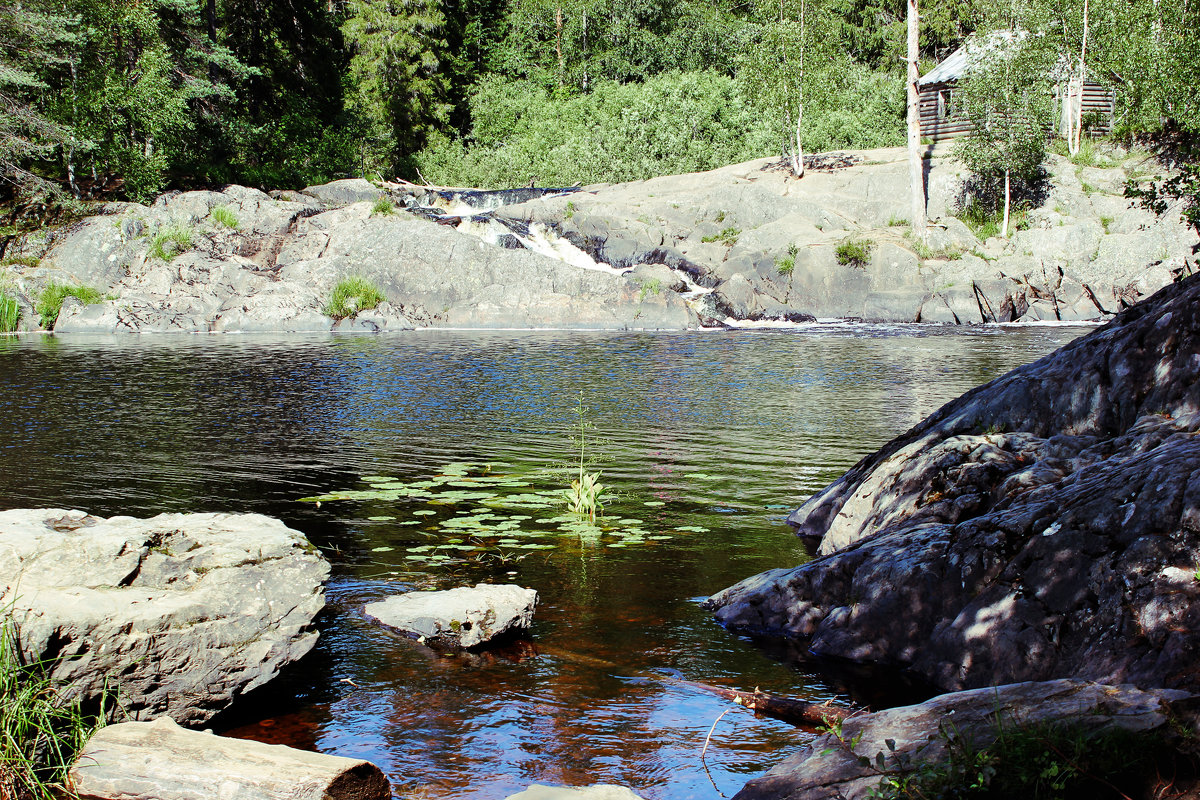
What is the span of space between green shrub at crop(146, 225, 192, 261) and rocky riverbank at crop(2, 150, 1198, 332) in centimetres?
5

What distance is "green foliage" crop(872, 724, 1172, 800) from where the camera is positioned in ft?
11.1

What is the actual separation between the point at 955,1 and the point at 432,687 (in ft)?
205

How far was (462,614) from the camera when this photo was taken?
635 centimetres

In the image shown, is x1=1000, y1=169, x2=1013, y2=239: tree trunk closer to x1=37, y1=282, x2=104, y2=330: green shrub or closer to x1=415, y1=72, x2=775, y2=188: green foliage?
x1=415, y1=72, x2=775, y2=188: green foliage

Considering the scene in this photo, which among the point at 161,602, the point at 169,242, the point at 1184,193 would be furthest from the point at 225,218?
the point at 161,602

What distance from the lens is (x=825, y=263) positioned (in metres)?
33.1

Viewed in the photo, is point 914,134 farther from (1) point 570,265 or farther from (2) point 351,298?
(2) point 351,298

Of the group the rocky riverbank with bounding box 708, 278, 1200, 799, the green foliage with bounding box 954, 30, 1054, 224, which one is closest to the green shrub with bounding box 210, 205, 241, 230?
the green foliage with bounding box 954, 30, 1054, 224

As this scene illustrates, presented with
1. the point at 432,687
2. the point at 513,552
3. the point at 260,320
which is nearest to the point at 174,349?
the point at 260,320

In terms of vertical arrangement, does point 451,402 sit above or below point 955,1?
below

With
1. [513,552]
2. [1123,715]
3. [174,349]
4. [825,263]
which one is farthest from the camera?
[825,263]

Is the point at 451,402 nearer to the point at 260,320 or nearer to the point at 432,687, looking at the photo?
the point at 432,687

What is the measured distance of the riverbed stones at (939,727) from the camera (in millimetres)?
3625

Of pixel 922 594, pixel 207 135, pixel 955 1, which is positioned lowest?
pixel 922 594
